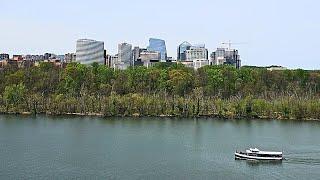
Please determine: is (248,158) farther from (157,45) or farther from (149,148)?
(157,45)

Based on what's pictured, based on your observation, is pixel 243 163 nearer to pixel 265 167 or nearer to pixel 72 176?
pixel 265 167

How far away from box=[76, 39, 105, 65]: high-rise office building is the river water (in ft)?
143

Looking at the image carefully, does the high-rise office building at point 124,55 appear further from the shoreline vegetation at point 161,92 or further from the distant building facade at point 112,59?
the shoreline vegetation at point 161,92

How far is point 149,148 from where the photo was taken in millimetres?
24906

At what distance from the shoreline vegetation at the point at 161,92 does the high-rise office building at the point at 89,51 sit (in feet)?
75.5

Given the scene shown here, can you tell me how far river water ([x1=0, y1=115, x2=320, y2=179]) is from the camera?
64.9ft

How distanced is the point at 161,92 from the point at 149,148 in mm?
24863

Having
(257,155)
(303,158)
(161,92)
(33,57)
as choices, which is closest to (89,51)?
(33,57)

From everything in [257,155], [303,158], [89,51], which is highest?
[89,51]

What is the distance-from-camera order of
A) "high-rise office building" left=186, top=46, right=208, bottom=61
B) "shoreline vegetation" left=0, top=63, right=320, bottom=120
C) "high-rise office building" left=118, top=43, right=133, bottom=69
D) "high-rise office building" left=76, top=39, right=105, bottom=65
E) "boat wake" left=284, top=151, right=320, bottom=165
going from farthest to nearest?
"high-rise office building" left=186, top=46, right=208, bottom=61 → "high-rise office building" left=118, top=43, right=133, bottom=69 → "high-rise office building" left=76, top=39, right=105, bottom=65 → "shoreline vegetation" left=0, top=63, right=320, bottom=120 → "boat wake" left=284, top=151, right=320, bottom=165

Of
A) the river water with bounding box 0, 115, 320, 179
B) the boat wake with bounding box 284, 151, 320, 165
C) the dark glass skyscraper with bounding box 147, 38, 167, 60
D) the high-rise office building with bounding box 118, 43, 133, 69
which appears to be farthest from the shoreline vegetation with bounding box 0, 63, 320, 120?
the dark glass skyscraper with bounding box 147, 38, 167, 60

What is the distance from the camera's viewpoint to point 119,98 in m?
43.8

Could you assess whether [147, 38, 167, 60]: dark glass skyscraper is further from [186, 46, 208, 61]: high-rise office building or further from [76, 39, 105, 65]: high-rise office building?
[76, 39, 105, 65]: high-rise office building

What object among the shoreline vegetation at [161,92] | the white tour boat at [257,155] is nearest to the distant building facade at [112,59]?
the shoreline vegetation at [161,92]
